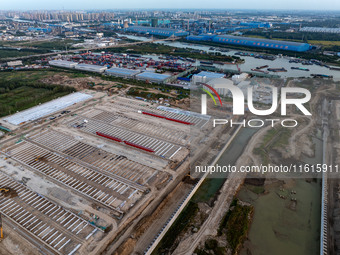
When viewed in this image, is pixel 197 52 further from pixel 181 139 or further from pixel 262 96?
pixel 181 139

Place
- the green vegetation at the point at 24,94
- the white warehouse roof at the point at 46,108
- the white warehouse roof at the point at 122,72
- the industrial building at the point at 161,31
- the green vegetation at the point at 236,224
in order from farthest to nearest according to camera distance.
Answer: the industrial building at the point at 161,31, the white warehouse roof at the point at 122,72, the green vegetation at the point at 24,94, the white warehouse roof at the point at 46,108, the green vegetation at the point at 236,224

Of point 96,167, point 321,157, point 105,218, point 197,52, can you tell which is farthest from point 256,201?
point 197,52

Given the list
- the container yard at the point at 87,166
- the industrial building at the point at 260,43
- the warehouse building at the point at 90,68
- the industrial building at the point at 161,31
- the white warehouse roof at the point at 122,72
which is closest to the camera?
the container yard at the point at 87,166

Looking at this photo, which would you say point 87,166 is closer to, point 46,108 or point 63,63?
point 46,108

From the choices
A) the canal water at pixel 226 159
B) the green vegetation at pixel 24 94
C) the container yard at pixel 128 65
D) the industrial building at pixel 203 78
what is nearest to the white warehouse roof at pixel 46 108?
the green vegetation at pixel 24 94

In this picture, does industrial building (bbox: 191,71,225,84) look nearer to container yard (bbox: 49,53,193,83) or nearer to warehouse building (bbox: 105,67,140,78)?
container yard (bbox: 49,53,193,83)

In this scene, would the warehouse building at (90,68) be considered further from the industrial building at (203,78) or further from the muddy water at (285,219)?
the muddy water at (285,219)

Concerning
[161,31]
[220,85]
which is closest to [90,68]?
[220,85]
